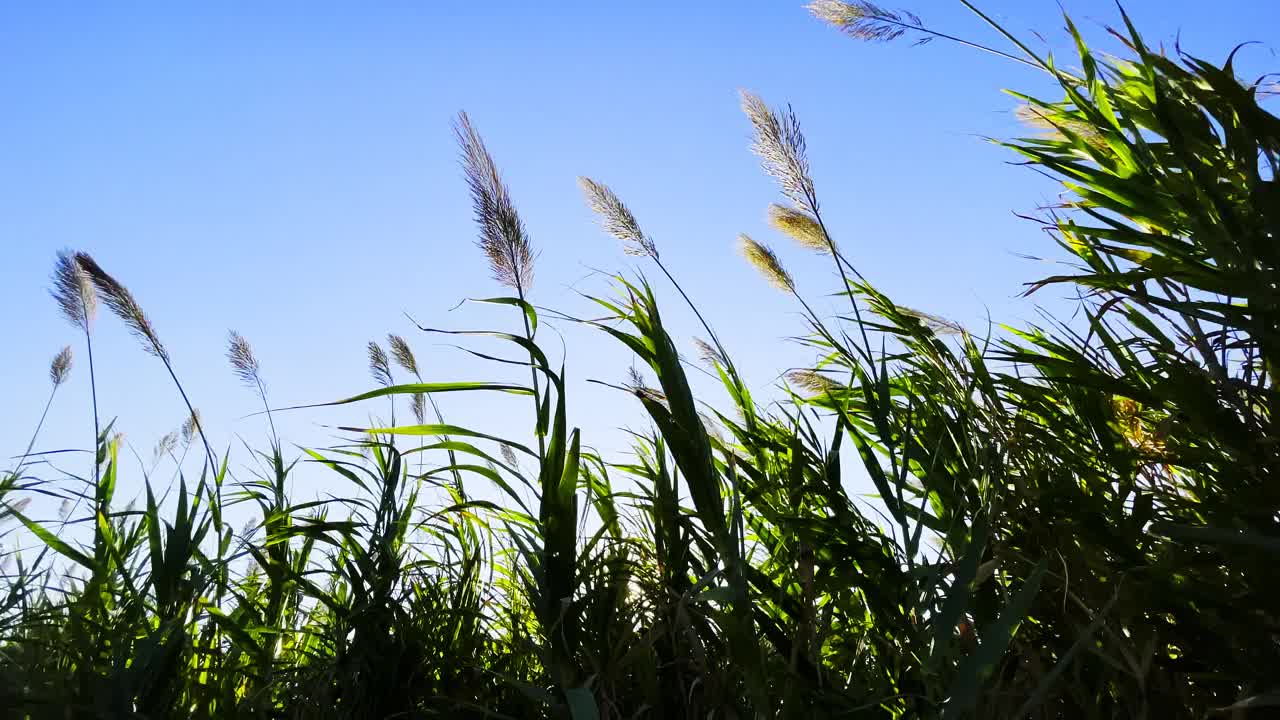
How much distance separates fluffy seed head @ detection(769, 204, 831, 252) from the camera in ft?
5.09

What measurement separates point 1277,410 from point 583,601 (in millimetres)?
900

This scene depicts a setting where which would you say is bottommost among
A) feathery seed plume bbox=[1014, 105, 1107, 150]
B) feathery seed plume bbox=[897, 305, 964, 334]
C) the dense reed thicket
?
the dense reed thicket


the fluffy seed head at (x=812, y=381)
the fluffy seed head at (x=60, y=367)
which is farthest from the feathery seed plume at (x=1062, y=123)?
the fluffy seed head at (x=60, y=367)

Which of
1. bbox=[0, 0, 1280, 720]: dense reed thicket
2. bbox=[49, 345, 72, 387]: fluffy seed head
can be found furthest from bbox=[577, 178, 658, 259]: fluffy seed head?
bbox=[49, 345, 72, 387]: fluffy seed head

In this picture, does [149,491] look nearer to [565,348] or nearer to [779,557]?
[565,348]

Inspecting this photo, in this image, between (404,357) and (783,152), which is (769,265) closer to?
(783,152)

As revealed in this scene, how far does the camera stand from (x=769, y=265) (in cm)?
167

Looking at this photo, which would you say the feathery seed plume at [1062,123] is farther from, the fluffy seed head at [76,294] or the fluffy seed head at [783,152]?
the fluffy seed head at [76,294]

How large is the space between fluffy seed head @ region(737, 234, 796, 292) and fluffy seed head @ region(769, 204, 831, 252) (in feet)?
0.19

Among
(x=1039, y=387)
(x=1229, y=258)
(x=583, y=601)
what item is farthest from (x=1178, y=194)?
(x=583, y=601)

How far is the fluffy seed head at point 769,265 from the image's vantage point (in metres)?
1.64

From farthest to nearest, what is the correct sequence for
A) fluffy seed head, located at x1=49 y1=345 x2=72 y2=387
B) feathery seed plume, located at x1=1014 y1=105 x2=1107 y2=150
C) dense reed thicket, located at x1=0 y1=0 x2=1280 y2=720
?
fluffy seed head, located at x1=49 y1=345 x2=72 y2=387, feathery seed plume, located at x1=1014 y1=105 x2=1107 y2=150, dense reed thicket, located at x1=0 y1=0 x2=1280 y2=720

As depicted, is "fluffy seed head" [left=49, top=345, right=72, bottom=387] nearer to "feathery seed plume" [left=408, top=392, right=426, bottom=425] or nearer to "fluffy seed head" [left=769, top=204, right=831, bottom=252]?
"feathery seed plume" [left=408, top=392, right=426, bottom=425]

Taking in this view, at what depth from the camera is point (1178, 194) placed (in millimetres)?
1122
